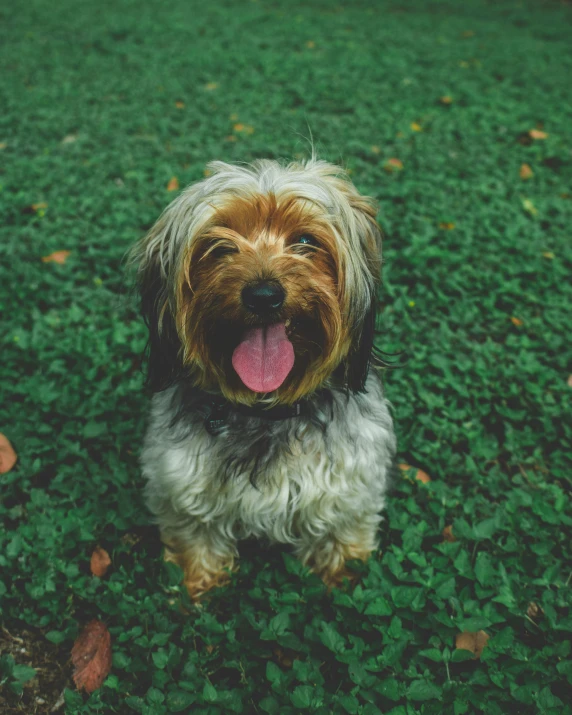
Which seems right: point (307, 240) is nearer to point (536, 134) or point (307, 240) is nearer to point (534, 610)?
point (534, 610)

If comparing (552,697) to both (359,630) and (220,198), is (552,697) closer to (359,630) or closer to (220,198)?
(359,630)

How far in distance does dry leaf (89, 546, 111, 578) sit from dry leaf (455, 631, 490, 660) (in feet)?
5.35

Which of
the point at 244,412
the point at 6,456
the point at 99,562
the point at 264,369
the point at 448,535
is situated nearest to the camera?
the point at 264,369

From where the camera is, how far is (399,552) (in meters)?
2.91

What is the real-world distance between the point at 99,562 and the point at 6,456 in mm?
809

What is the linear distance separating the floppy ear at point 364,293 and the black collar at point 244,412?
25 cm

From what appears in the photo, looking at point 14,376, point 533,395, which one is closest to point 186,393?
point 14,376

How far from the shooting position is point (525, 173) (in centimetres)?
577

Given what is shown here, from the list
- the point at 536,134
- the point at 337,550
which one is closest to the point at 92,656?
the point at 337,550

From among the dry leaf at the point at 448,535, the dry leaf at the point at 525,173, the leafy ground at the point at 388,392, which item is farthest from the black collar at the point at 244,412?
the dry leaf at the point at 525,173

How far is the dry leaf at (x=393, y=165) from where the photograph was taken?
5.68 metres

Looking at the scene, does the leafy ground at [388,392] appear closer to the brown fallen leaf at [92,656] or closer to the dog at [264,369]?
the brown fallen leaf at [92,656]

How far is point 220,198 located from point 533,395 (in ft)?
7.92

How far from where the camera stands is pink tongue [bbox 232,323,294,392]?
226 cm
